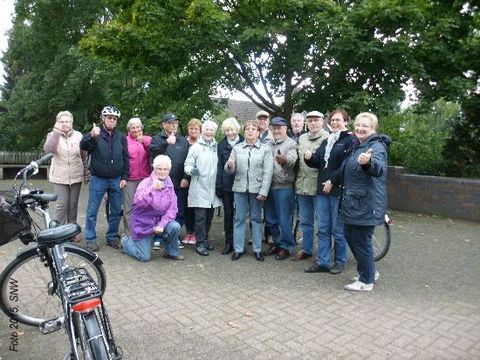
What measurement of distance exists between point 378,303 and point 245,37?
18.2ft

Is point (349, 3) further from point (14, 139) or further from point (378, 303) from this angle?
point (14, 139)

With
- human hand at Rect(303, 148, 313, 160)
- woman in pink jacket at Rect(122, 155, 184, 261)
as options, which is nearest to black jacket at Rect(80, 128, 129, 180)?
woman in pink jacket at Rect(122, 155, 184, 261)

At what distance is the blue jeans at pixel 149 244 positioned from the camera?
18.8ft

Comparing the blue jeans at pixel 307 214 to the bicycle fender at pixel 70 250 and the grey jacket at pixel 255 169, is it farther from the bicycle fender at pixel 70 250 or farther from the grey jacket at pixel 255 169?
the bicycle fender at pixel 70 250

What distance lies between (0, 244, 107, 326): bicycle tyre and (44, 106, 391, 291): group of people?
1833mm

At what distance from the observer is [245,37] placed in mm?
8305

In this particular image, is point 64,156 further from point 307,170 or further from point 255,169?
point 307,170

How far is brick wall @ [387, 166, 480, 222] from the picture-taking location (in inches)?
360

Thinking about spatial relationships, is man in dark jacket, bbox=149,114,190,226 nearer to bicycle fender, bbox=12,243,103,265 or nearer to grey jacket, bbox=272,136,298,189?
grey jacket, bbox=272,136,298,189

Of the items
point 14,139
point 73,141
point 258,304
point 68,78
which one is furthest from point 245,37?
point 14,139

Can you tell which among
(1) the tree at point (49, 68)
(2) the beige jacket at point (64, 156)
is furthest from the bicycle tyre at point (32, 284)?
(1) the tree at point (49, 68)

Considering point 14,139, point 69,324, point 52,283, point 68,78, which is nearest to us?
point 69,324

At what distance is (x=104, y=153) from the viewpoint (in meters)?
6.00

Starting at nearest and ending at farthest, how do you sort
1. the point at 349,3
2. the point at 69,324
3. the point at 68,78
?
the point at 69,324 → the point at 349,3 → the point at 68,78
